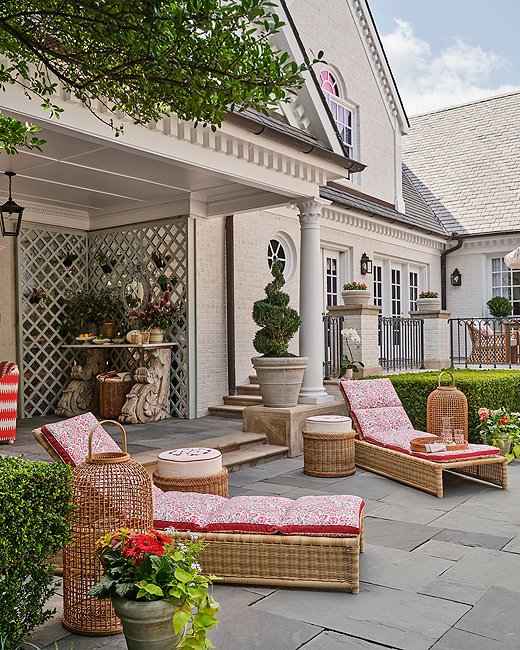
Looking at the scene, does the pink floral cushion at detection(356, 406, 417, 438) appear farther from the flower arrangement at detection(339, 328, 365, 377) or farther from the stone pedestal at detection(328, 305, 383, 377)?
the stone pedestal at detection(328, 305, 383, 377)

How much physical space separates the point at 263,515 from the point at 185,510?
51 centimetres

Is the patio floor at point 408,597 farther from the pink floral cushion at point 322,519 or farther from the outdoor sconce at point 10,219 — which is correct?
the outdoor sconce at point 10,219

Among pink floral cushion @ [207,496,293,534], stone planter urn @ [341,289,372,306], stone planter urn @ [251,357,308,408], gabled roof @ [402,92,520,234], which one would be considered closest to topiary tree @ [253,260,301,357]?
stone planter urn @ [251,357,308,408]

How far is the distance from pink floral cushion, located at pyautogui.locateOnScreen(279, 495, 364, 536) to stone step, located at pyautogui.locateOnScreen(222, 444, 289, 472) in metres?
3.01

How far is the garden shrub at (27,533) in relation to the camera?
2.84m

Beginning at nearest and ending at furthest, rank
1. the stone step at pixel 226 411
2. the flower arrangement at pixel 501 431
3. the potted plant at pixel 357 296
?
1. the flower arrangement at pixel 501 431
2. the stone step at pixel 226 411
3. the potted plant at pixel 357 296

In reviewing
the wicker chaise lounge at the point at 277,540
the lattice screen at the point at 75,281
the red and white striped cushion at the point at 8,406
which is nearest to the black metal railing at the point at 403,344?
the lattice screen at the point at 75,281

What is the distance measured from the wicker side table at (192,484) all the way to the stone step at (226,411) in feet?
15.1

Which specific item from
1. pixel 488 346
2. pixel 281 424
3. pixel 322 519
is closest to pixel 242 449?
pixel 281 424

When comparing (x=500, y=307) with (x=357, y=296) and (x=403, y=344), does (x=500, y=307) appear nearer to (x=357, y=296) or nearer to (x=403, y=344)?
(x=403, y=344)

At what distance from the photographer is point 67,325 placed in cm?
1010

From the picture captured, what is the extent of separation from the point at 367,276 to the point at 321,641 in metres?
11.1

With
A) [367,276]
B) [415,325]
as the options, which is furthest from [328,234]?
[415,325]

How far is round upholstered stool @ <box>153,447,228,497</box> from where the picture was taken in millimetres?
5066
